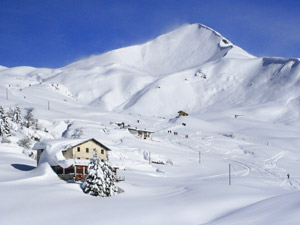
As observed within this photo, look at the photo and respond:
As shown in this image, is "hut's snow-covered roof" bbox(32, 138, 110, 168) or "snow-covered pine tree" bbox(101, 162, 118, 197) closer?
"snow-covered pine tree" bbox(101, 162, 118, 197)

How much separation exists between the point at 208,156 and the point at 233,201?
136 ft

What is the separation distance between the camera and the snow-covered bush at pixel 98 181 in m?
30.6

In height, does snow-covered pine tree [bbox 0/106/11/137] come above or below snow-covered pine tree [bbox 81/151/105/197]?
above

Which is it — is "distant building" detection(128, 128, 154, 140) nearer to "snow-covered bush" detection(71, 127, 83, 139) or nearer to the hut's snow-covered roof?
"snow-covered bush" detection(71, 127, 83, 139)

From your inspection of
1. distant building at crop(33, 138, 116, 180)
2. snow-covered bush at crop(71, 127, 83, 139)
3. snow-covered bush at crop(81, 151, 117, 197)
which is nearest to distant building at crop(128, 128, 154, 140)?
snow-covered bush at crop(71, 127, 83, 139)

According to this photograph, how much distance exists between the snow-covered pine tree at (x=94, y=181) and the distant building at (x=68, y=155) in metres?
6.17

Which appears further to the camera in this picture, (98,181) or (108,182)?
(108,182)

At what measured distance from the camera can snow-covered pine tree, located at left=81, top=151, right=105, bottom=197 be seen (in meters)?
30.6

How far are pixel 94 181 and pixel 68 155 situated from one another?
11.7 m

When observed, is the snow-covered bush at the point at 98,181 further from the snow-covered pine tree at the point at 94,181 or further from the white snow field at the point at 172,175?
the white snow field at the point at 172,175

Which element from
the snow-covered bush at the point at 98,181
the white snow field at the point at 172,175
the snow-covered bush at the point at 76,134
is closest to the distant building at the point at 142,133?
the white snow field at the point at 172,175

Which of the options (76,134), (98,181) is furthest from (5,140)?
(98,181)

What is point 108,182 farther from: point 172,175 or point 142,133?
point 142,133

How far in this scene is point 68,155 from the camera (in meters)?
41.6
